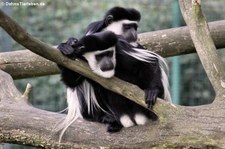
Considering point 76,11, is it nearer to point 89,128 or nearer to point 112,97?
point 112,97

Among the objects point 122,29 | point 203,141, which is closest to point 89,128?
point 203,141

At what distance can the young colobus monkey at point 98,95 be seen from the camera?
2.18 m

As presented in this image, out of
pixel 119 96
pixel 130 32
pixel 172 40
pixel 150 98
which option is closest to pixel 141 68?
pixel 119 96

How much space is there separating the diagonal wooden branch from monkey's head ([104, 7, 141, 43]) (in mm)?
634

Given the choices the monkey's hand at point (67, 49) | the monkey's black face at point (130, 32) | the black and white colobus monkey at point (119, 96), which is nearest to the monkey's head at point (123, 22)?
the monkey's black face at point (130, 32)

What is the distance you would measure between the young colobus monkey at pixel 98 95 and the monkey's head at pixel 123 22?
0.44m

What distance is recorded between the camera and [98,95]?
7.98 feet

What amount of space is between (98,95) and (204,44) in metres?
0.58

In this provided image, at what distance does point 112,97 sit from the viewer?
236 cm

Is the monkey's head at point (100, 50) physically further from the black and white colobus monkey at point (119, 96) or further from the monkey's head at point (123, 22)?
the monkey's head at point (123, 22)

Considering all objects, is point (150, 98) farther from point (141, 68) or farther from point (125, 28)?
point (125, 28)

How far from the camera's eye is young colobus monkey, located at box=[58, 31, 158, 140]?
2.18 metres

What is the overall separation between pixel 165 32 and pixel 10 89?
104 centimetres

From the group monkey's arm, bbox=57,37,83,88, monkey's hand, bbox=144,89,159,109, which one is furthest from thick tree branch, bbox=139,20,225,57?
monkey's hand, bbox=144,89,159,109
